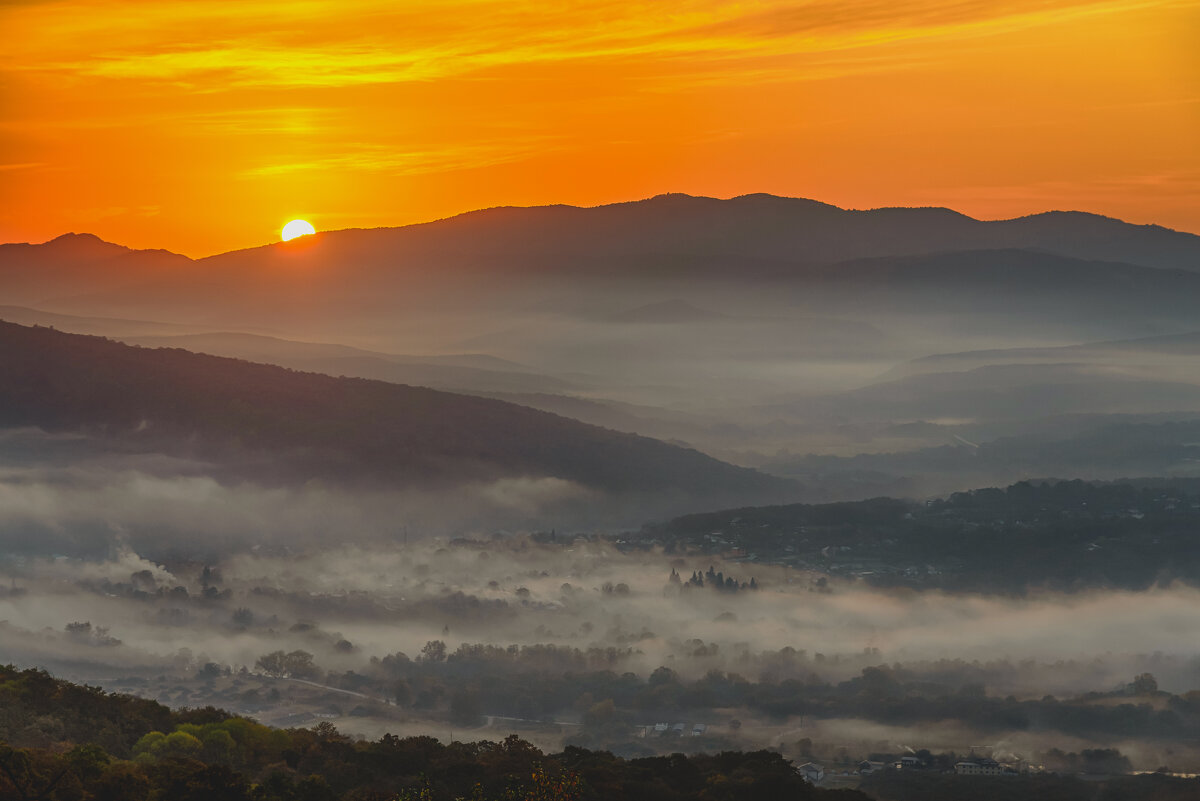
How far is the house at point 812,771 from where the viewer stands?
102137 mm

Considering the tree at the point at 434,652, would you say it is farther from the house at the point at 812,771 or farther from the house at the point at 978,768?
the house at the point at 978,768

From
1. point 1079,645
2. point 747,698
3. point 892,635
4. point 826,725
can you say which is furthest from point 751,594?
point 826,725

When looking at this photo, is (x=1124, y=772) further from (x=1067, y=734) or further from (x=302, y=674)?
(x=302, y=674)

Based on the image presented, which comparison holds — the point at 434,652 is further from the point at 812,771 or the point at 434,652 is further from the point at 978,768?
the point at 978,768

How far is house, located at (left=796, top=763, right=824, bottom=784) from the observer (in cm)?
10214

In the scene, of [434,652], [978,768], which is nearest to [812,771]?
[978,768]

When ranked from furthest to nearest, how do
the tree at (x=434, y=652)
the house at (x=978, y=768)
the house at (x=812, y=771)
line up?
1. the tree at (x=434, y=652)
2. the house at (x=978, y=768)
3. the house at (x=812, y=771)

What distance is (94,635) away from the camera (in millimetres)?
158750

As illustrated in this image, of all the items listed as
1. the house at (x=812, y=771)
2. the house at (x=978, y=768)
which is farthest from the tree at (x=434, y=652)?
the house at (x=978, y=768)

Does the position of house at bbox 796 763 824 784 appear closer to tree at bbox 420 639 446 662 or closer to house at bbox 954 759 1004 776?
house at bbox 954 759 1004 776

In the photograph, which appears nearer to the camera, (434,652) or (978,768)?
(978,768)

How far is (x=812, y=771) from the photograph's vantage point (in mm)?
104750

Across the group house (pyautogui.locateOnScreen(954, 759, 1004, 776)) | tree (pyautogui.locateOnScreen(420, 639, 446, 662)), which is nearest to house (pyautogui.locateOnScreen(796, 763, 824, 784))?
house (pyautogui.locateOnScreen(954, 759, 1004, 776))

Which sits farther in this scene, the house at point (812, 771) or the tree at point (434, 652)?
the tree at point (434, 652)
